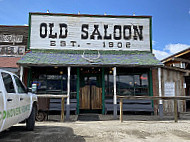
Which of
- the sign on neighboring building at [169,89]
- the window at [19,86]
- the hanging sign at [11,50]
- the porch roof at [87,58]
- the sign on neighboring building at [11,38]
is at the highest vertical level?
the sign on neighboring building at [11,38]

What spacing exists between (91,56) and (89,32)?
239 cm

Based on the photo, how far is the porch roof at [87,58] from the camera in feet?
30.8

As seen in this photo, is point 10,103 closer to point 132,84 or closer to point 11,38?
point 132,84

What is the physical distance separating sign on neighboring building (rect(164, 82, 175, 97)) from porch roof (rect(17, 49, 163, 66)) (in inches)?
91.3

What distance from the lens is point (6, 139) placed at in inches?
161

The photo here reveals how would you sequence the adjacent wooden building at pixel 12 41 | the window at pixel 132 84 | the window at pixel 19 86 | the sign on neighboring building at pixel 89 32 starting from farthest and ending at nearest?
1. the adjacent wooden building at pixel 12 41
2. the sign on neighboring building at pixel 89 32
3. the window at pixel 132 84
4. the window at pixel 19 86

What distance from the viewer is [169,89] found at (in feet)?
36.4

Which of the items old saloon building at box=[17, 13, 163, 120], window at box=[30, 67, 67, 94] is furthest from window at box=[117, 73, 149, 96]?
window at box=[30, 67, 67, 94]

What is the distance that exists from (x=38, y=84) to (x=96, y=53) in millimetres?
4826

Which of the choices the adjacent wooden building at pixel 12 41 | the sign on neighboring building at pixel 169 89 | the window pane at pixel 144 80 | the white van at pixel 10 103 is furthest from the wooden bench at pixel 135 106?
the adjacent wooden building at pixel 12 41

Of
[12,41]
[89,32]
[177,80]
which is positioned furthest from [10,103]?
[12,41]

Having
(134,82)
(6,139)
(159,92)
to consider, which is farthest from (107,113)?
(6,139)

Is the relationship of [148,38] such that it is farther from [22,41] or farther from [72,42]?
[22,41]

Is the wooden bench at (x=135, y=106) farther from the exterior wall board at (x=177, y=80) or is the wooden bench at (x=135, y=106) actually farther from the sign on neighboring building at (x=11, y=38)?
the sign on neighboring building at (x=11, y=38)
